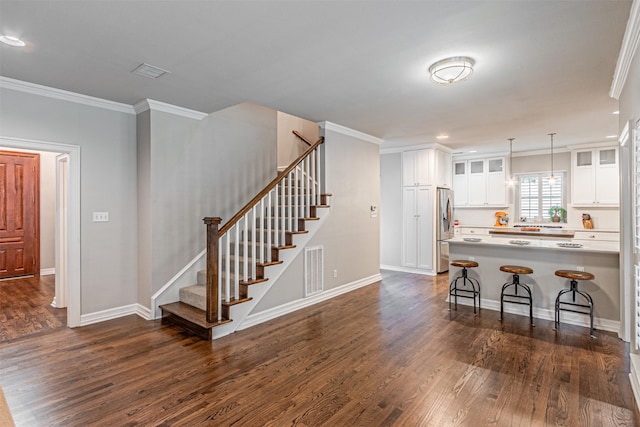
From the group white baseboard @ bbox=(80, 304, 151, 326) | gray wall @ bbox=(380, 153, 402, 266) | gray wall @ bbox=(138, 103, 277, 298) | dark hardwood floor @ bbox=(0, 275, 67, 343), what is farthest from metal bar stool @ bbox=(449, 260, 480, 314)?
dark hardwood floor @ bbox=(0, 275, 67, 343)

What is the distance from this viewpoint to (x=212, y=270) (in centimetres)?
351

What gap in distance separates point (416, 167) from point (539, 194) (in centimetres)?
315

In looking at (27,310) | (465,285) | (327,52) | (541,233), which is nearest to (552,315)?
(465,285)

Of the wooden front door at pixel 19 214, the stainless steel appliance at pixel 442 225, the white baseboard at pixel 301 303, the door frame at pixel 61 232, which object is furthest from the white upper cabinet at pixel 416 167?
the wooden front door at pixel 19 214

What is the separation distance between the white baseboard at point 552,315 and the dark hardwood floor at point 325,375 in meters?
0.15

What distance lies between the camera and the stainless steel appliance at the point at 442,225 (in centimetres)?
682

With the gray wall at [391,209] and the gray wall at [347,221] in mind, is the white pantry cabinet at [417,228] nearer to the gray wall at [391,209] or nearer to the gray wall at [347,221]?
the gray wall at [391,209]

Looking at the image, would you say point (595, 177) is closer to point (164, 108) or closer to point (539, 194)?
point (539, 194)

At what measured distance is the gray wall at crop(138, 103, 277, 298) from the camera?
413 cm

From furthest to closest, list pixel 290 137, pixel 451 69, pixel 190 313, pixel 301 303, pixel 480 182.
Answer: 1. pixel 480 182
2. pixel 290 137
3. pixel 301 303
4. pixel 190 313
5. pixel 451 69

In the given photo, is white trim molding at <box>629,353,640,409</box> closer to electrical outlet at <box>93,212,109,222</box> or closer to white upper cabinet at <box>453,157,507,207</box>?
electrical outlet at <box>93,212,109,222</box>

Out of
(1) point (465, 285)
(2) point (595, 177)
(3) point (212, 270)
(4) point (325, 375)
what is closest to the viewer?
(4) point (325, 375)

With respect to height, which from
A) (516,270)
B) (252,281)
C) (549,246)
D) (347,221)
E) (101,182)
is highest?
(101,182)

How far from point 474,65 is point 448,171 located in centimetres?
462
